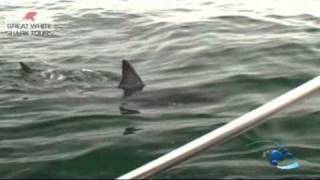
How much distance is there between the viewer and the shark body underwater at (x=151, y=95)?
21.8ft

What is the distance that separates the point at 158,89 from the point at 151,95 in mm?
283

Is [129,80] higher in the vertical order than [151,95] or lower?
higher

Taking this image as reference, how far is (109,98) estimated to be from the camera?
276 inches

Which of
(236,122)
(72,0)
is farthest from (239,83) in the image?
(72,0)

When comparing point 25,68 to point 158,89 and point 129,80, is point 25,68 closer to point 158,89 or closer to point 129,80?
point 129,80

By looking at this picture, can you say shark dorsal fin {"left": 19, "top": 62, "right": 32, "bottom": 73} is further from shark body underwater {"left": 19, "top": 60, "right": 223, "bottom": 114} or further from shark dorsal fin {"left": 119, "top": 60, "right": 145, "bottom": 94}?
shark dorsal fin {"left": 119, "top": 60, "right": 145, "bottom": 94}

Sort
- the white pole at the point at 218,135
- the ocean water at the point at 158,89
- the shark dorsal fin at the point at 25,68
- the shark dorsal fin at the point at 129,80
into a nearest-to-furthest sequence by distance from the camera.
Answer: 1. the white pole at the point at 218,135
2. the ocean water at the point at 158,89
3. the shark dorsal fin at the point at 129,80
4. the shark dorsal fin at the point at 25,68

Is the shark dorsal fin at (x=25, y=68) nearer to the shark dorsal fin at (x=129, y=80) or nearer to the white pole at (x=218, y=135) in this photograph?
the shark dorsal fin at (x=129, y=80)

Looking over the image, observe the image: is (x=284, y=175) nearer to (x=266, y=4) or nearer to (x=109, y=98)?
(x=109, y=98)

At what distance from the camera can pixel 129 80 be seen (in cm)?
721


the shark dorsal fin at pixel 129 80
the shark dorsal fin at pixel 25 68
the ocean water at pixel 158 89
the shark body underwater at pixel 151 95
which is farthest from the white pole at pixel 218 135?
the shark dorsal fin at pixel 25 68

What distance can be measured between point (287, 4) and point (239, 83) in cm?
719

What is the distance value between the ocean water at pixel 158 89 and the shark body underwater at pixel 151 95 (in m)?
0.02

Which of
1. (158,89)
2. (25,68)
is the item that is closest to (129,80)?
(158,89)
